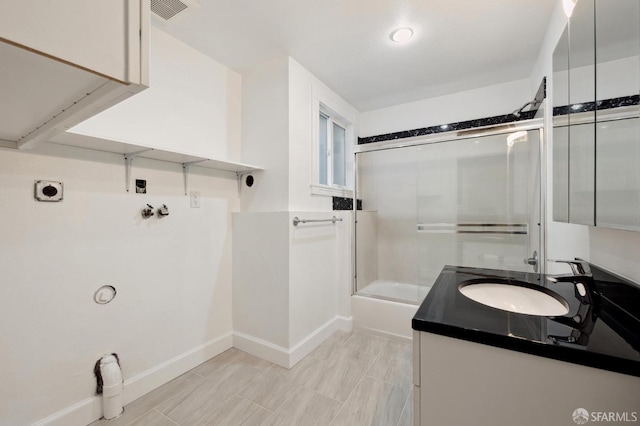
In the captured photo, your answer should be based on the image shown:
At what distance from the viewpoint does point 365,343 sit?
2.30m

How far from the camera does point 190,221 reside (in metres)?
1.92

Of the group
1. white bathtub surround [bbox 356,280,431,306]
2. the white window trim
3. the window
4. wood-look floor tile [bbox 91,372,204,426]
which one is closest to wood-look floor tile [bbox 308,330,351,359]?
white bathtub surround [bbox 356,280,431,306]

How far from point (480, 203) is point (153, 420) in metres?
3.05

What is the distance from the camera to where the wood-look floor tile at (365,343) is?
219 centimetres

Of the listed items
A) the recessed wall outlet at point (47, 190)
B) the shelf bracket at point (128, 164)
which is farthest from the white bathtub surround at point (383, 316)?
the recessed wall outlet at point (47, 190)

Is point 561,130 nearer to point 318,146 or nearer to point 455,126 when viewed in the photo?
point 455,126

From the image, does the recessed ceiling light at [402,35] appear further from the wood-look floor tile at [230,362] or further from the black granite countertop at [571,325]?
the wood-look floor tile at [230,362]

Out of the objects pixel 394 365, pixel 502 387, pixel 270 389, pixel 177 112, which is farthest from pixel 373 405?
pixel 177 112

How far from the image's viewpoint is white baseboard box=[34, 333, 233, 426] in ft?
4.41

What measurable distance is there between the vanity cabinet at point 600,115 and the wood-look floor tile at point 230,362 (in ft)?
6.91

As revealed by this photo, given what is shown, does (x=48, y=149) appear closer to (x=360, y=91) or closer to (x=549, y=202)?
(x=360, y=91)

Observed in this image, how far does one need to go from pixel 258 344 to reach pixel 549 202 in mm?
2351

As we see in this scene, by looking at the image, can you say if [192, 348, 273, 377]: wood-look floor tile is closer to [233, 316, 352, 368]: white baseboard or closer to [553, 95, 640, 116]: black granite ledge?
[233, 316, 352, 368]: white baseboard

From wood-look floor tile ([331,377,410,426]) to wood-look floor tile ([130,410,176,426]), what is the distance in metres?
0.91
